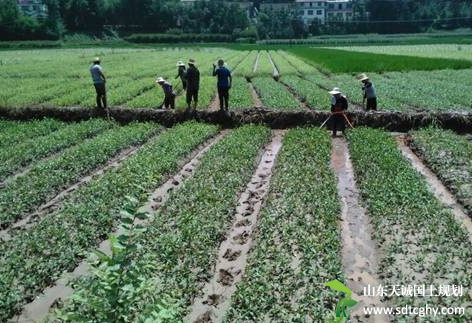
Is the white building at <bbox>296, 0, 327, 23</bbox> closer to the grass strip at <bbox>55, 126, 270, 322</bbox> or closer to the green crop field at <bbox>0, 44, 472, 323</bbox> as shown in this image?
the green crop field at <bbox>0, 44, 472, 323</bbox>

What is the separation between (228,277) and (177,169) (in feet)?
20.2

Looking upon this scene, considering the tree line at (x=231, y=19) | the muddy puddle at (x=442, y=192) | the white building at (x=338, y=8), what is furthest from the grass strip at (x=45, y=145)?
the white building at (x=338, y=8)

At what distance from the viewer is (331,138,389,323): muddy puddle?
6.62 metres

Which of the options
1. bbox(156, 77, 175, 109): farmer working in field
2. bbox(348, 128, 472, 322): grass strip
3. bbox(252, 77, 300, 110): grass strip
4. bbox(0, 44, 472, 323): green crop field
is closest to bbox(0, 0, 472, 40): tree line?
bbox(252, 77, 300, 110): grass strip

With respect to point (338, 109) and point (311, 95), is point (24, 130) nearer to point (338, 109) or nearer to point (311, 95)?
point (338, 109)

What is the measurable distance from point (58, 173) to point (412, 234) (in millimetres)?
8834

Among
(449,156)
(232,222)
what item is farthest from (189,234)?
(449,156)

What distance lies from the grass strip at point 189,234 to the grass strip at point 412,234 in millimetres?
2951

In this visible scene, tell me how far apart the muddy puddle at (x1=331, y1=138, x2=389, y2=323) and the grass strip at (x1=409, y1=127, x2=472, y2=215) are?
7.85 ft

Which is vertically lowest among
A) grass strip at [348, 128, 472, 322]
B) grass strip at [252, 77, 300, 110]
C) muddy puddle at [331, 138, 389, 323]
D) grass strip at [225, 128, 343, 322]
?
muddy puddle at [331, 138, 389, 323]

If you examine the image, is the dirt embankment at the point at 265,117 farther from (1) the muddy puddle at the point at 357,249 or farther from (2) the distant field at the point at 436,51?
(2) the distant field at the point at 436,51

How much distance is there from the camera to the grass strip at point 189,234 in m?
5.47

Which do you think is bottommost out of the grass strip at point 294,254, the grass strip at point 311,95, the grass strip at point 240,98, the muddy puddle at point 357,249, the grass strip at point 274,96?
the muddy puddle at point 357,249

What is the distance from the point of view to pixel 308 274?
22.8 feet
